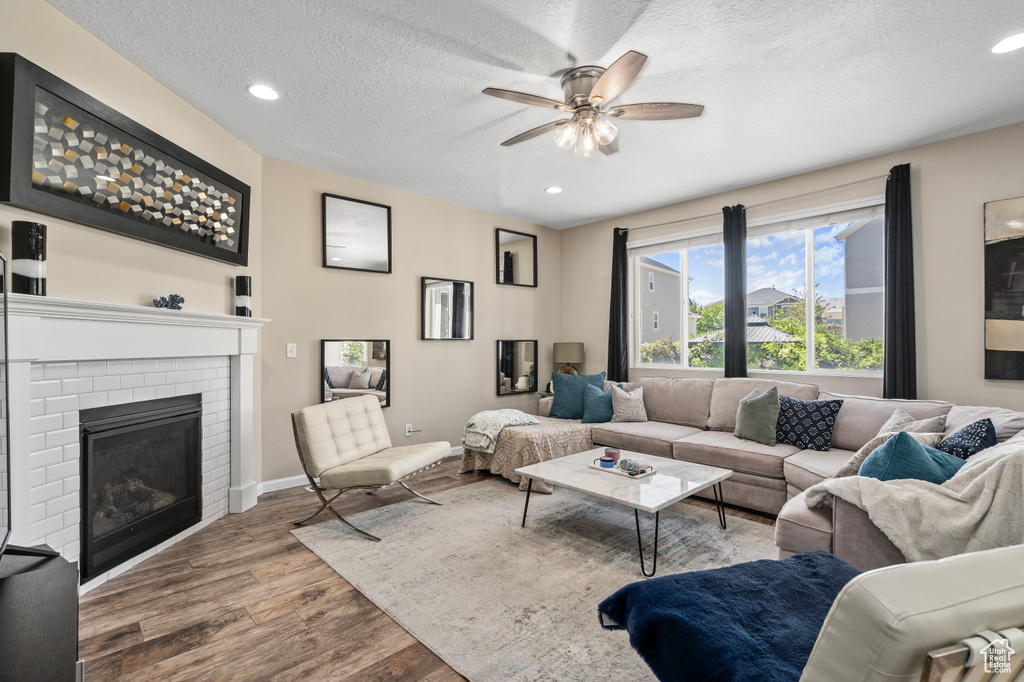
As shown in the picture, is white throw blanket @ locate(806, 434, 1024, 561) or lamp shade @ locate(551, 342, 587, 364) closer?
white throw blanket @ locate(806, 434, 1024, 561)

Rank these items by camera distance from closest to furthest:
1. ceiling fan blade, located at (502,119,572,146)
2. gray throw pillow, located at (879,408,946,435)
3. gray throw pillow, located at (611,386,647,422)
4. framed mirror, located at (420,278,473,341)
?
ceiling fan blade, located at (502,119,572,146) < gray throw pillow, located at (879,408,946,435) < gray throw pillow, located at (611,386,647,422) < framed mirror, located at (420,278,473,341)

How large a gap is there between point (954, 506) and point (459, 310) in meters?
4.12

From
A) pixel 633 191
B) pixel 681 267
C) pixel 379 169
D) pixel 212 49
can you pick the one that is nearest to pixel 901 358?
pixel 681 267

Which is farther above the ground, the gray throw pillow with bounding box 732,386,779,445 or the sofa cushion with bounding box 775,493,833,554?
the gray throw pillow with bounding box 732,386,779,445

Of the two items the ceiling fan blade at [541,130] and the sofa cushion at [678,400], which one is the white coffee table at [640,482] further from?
the ceiling fan blade at [541,130]

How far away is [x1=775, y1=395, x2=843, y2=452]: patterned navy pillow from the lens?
3.46 meters

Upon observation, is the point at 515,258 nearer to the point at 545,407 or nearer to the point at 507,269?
the point at 507,269

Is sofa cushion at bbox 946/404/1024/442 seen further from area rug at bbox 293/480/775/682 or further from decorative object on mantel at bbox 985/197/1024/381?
area rug at bbox 293/480/775/682

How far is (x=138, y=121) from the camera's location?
2.56 metres

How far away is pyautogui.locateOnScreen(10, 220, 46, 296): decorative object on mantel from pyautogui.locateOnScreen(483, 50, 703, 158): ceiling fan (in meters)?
2.09

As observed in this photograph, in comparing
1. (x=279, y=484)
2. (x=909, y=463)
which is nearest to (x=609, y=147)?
(x=909, y=463)

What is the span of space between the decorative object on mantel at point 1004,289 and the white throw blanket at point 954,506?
1820 mm

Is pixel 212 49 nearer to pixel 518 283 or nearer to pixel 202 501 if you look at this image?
pixel 202 501

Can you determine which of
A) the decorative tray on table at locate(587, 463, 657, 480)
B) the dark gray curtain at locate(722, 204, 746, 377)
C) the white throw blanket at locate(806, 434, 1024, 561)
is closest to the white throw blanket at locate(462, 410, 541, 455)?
the decorative tray on table at locate(587, 463, 657, 480)
